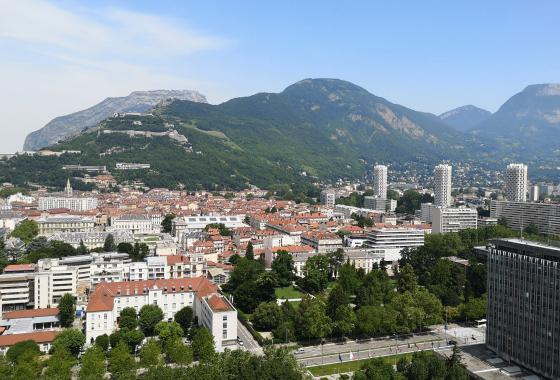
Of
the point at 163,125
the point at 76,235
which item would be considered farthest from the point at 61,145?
the point at 76,235

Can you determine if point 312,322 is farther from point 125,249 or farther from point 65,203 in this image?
point 65,203

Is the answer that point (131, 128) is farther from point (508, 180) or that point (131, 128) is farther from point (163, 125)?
point (508, 180)

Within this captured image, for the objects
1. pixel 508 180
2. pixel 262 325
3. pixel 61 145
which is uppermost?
pixel 61 145

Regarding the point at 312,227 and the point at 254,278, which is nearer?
the point at 254,278

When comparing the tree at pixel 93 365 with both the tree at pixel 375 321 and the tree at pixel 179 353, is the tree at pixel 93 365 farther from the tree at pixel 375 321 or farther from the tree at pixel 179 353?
the tree at pixel 375 321

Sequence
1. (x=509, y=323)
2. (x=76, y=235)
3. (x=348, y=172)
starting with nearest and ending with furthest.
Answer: (x=509, y=323)
(x=76, y=235)
(x=348, y=172)

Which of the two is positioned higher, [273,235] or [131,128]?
[131,128]

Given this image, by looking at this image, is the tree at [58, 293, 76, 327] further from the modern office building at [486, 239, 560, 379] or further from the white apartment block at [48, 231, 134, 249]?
the modern office building at [486, 239, 560, 379]

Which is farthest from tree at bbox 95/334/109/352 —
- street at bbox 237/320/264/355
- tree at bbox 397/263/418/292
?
tree at bbox 397/263/418/292
